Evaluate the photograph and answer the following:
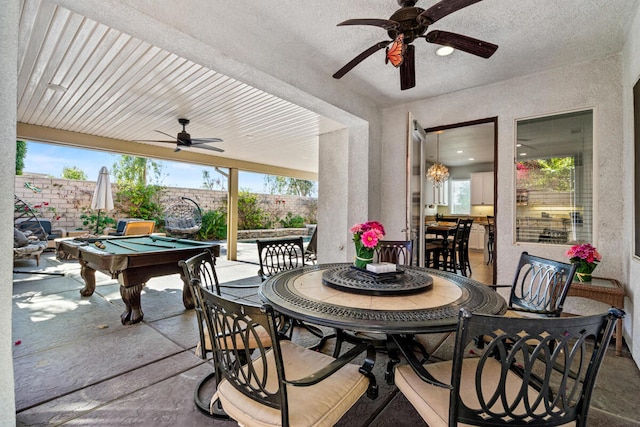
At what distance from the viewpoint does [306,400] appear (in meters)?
1.17

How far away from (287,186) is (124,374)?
12428 millimetres

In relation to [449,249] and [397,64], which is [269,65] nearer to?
[397,64]

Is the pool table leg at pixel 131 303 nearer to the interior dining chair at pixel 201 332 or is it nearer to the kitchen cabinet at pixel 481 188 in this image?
the interior dining chair at pixel 201 332

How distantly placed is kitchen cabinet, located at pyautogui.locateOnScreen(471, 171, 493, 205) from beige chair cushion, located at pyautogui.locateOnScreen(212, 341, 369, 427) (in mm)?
8281

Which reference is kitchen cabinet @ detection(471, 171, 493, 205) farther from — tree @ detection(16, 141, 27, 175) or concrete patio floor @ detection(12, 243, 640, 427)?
tree @ detection(16, 141, 27, 175)

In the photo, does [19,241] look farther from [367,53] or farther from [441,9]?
[441,9]

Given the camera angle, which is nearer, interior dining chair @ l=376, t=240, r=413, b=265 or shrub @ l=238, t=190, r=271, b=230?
interior dining chair @ l=376, t=240, r=413, b=265

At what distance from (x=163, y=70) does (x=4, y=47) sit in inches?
75.7

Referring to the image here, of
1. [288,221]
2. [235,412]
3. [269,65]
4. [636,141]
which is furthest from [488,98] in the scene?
[288,221]

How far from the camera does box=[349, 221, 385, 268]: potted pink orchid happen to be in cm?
191

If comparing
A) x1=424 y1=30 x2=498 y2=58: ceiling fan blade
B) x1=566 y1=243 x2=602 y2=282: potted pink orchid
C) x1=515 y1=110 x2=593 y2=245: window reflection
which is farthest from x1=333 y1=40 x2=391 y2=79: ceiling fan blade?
x1=566 y1=243 x2=602 y2=282: potted pink orchid

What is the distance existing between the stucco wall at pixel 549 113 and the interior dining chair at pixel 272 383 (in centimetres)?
267

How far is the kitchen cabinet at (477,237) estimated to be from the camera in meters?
8.15

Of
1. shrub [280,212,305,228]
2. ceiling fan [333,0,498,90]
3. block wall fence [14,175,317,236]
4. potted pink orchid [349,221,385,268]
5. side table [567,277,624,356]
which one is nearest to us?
ceiling fan [333,0,498,90]
